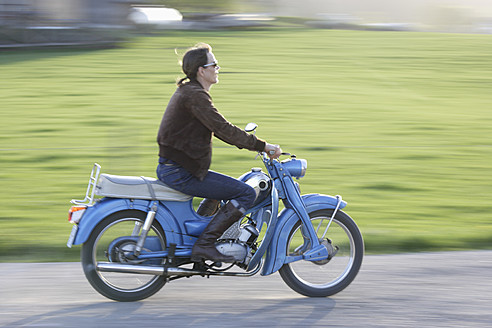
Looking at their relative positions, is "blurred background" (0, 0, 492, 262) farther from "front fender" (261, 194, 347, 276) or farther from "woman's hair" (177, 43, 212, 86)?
"woman's hair" (177, 43, 212, 86)

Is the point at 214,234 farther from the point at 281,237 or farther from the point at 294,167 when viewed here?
the point at 294,167

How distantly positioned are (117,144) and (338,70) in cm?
1178

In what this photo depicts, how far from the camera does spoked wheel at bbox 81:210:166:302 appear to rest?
482 centimetres

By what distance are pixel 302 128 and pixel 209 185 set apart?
7.91 metres

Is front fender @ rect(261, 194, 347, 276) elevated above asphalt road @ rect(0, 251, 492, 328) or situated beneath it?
elevated above

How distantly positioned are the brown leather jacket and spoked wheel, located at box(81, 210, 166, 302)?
49 cm

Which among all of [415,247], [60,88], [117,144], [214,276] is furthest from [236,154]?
[60,88]

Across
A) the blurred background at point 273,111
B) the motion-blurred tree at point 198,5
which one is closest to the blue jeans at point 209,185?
the blurred background at point 273,111

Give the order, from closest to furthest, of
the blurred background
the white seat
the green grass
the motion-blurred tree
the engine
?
the white seat, the engine, the green grass, the blurred background, the motion-blurred tree

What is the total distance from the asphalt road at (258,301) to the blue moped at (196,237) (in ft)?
0.50

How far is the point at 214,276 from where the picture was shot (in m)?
5.44

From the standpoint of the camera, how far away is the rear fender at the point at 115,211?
4742mm

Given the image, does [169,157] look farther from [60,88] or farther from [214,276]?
[60,88]

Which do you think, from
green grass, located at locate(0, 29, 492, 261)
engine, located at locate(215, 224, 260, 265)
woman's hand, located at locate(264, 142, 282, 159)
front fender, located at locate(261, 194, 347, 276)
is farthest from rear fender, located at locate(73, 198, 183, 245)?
green grass, located at locate(0, 29, 492, 261)
